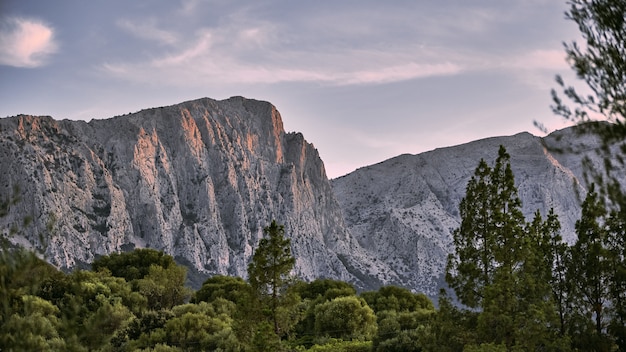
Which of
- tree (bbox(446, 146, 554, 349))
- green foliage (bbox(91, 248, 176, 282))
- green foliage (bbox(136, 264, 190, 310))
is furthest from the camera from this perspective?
green foliage (bbox(91, 248, 176, 282))

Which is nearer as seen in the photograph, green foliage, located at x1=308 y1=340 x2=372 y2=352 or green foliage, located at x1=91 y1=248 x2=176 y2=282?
green foliage, located at x1=308 y1=340 x2=372 y2=352

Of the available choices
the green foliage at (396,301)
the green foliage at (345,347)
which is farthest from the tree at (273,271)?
the green foliage at (396,301)

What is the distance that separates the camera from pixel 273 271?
4559cm

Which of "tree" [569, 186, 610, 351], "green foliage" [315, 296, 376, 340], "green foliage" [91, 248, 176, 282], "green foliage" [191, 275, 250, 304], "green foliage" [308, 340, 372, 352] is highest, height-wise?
"green foliage" [91, 248, 176, 282]

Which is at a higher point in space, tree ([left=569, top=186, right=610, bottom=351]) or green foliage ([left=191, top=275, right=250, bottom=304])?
green foliage ([left=191, top=275, right=250, bottom=304])

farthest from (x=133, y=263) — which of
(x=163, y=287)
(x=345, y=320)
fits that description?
(x=345, y=320)

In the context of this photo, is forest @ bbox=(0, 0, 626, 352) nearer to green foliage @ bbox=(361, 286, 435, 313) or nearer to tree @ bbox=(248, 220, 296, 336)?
tree @ bbox=(248, 220, 296, 336)

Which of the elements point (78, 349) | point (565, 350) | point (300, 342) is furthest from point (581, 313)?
point (300, 342)

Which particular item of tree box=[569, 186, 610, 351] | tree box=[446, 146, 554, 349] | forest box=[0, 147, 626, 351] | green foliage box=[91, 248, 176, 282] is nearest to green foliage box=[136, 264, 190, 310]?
green foliage box=[91, 248, 176, 282]

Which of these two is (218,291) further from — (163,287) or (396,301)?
(396,301)

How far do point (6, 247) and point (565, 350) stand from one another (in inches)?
923

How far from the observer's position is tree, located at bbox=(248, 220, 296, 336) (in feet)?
149

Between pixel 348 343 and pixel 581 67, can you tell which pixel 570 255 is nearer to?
pixel 581 67

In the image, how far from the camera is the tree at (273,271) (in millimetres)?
45500
